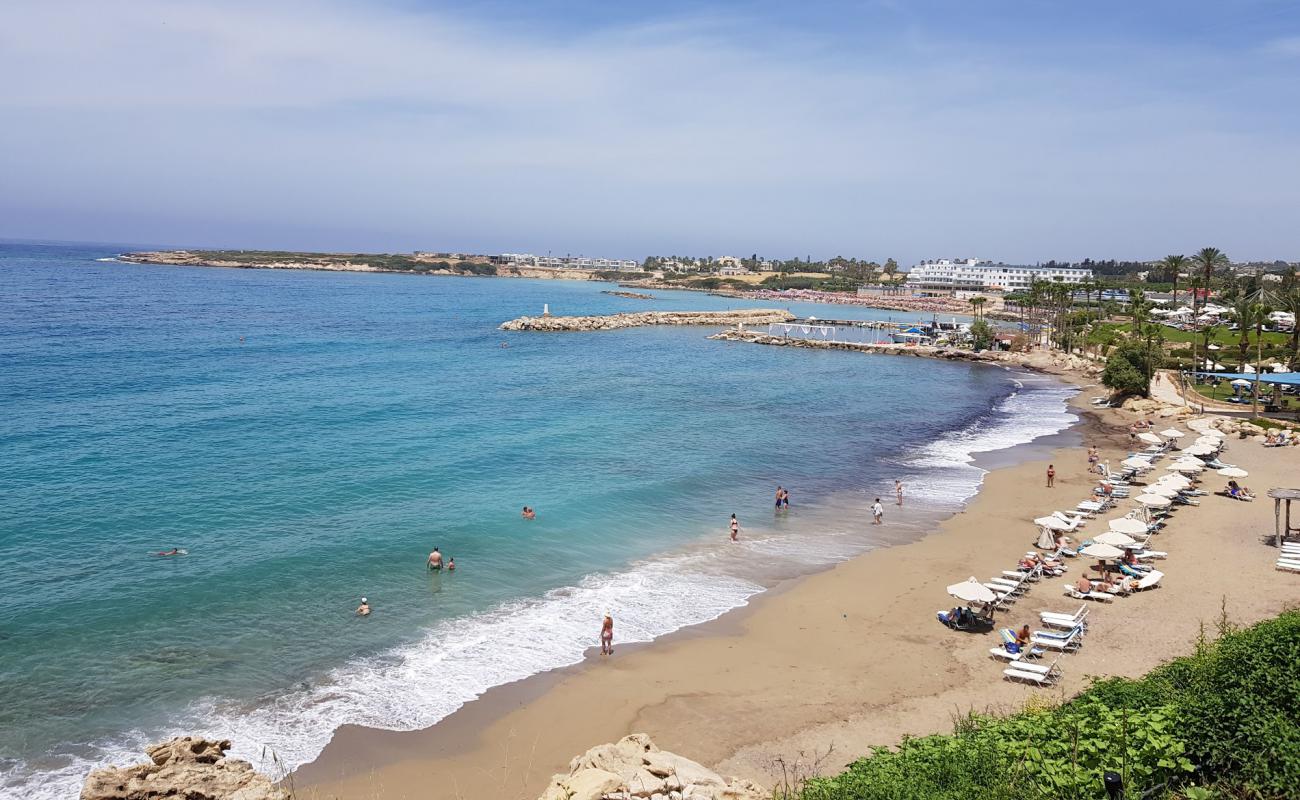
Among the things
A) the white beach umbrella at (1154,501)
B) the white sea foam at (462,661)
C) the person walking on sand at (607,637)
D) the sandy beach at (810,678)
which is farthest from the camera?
the white beach umbrella at (1154,501)

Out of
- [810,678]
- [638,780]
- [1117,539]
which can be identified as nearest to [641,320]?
[1117,539]

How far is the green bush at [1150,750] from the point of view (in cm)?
793

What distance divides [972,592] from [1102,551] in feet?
17.3

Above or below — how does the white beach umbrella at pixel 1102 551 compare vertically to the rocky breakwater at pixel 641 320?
below

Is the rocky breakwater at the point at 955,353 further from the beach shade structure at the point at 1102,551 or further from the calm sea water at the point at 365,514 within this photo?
the beach shade structure at the point at 1102,551

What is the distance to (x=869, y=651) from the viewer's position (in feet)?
57.4

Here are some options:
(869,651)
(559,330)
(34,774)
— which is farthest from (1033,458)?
(559,330)

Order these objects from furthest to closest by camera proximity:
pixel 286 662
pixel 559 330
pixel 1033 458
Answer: pixel 559 330, pixel 1033 458, pixel 286 662

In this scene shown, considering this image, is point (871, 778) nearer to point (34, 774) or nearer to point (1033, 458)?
point (34, 774)

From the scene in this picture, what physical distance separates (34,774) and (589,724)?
901cm

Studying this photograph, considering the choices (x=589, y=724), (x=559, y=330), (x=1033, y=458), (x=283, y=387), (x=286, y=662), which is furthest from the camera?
(x=559, y=330)

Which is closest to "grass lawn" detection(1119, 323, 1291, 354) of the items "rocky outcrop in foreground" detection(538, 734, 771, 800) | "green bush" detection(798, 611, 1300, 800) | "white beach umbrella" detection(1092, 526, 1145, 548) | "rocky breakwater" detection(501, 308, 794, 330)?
"white beach umbrella" detection(1092, 526, 1145, 548)

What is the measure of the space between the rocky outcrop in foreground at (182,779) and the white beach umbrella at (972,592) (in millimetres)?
14799

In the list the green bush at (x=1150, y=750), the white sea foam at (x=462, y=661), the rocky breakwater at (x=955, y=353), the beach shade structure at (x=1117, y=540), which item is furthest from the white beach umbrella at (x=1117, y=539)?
the rocky breakwater at (x=955, y=353)
